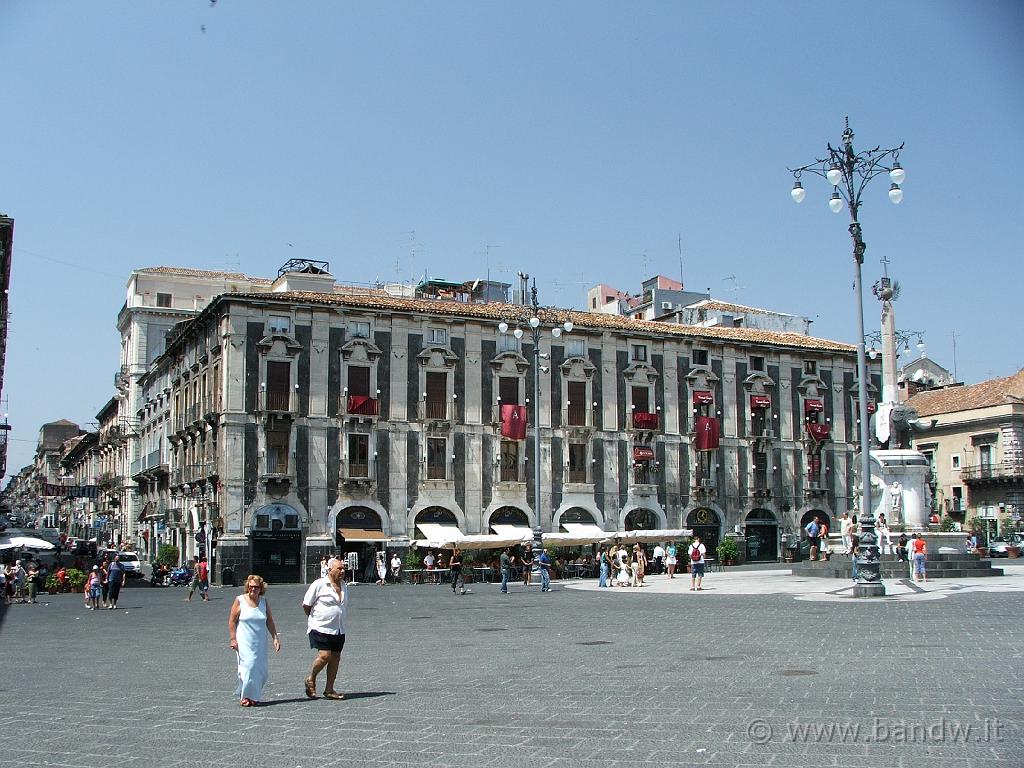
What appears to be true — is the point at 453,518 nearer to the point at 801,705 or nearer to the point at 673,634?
the point at 673,634

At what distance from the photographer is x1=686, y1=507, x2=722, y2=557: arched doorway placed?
55406mm

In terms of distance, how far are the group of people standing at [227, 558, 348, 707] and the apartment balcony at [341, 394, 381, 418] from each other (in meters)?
36.9

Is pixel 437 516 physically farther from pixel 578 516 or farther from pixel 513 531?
pixel 578 516

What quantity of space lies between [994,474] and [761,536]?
20.4m

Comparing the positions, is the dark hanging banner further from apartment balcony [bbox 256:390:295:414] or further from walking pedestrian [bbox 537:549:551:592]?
walking pedestrian [bbox 537:549:551:592]

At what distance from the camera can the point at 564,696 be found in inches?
454

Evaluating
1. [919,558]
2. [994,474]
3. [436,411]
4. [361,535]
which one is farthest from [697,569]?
[994,474]

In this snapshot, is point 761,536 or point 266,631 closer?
point 266,631

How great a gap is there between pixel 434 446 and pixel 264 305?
9.75m

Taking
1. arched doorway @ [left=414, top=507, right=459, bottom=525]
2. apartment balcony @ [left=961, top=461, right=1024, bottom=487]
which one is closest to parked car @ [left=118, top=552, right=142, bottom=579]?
arched doorway @ [left=414, top=507, right=459, bottom=525]

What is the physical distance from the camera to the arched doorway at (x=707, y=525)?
2181 inches
